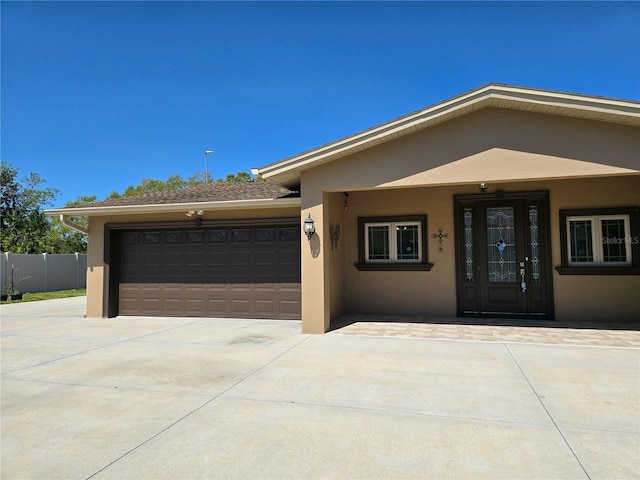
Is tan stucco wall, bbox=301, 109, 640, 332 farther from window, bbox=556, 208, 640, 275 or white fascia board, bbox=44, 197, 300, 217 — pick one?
white fascia board, bbox=44, 197, 300, 217

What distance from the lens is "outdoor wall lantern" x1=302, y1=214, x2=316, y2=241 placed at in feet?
24.2

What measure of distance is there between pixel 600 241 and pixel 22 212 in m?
31.2

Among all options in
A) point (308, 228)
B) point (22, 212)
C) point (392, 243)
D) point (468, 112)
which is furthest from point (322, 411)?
point (22, 212)

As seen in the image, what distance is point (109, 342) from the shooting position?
272 inches

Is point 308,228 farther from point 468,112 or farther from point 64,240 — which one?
point 64,240

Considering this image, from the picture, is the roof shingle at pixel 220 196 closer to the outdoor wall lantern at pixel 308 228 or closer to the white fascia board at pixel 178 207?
the white fascia board at pixel 178 207

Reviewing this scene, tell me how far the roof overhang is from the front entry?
2.46m

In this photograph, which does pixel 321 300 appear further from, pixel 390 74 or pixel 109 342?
pixel 390 74

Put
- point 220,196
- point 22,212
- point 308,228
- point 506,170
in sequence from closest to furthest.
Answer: point 506,170 → point 308,228 → point 220,196 → point 22,212

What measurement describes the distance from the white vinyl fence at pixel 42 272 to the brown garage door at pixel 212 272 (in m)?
10.3

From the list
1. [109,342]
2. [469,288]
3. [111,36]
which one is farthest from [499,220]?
[111,36]

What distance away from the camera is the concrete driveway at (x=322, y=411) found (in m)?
2.70

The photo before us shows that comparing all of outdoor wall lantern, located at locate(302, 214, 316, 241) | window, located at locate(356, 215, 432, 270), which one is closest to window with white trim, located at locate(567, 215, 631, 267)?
window, located at locate(356, 215, 432, 270)

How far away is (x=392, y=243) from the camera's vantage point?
9.29 meters
